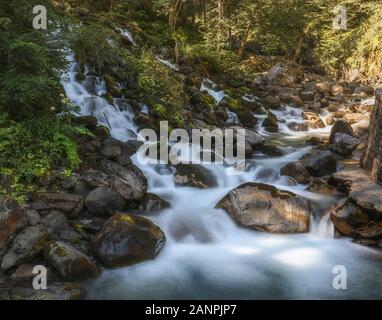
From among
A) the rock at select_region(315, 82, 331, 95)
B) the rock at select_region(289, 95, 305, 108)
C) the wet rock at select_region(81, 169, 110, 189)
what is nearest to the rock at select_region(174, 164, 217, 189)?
the wet rock at select_region(81, 169, 110, 189)

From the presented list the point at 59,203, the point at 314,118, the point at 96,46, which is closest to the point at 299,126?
the point at 314,118

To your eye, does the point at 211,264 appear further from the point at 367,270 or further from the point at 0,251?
the point at 0,251

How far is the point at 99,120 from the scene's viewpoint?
11.3 m

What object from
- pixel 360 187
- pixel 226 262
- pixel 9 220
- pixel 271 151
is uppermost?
pixel 9 220

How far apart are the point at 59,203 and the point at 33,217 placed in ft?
2.29

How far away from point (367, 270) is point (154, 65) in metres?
9.33

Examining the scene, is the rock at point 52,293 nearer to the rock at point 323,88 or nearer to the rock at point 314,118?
the rock at point 314,118

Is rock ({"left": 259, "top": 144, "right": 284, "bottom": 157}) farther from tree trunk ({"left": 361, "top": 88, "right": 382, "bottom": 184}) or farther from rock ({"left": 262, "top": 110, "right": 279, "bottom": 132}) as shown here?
rock ({"left": 262, "top": 110, "right": 279, "bottom": 132})

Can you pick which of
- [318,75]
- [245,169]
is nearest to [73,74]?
[245,169]

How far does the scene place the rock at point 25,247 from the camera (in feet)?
20.1

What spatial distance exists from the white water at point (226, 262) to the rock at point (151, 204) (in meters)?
0.16

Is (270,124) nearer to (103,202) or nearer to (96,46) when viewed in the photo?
(96,46)

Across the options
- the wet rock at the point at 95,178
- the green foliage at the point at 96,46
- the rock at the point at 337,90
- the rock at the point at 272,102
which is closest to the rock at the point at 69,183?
the wet rock at the point at 95,178

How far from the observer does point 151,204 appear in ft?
28.5
